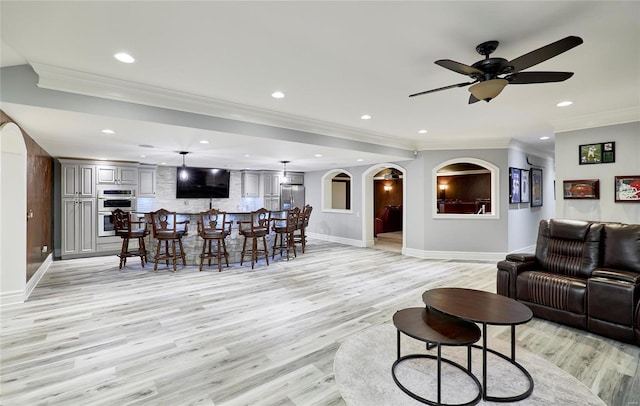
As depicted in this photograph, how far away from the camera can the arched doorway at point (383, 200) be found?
8.38m

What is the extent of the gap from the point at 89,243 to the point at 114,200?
3.72 feet

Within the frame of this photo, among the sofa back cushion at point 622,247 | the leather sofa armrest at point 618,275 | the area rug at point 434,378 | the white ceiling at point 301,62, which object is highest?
the white ceiling at point 301,62

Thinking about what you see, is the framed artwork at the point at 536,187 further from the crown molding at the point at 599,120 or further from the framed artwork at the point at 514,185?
the crown molding at the point at 599,120

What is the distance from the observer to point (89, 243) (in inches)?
277

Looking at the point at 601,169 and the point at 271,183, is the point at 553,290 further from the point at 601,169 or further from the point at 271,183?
the point at 271,183

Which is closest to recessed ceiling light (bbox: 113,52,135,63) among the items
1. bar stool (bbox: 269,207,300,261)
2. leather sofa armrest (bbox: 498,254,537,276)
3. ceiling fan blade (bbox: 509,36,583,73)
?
ceiling fan blade (bbox: 509,36,583,73)

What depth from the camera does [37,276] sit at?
16.3 ft

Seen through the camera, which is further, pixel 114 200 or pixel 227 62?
pixel 114 200

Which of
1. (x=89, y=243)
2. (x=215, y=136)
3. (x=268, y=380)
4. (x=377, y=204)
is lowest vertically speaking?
(x=268, y=380)

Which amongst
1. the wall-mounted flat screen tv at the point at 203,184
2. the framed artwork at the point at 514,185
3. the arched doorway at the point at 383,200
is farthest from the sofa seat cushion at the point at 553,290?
the wall-mounted flat screen tv at the point at 203,184

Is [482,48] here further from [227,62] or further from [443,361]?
[443,361]

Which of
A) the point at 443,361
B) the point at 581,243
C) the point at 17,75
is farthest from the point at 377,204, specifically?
the point at 17,75

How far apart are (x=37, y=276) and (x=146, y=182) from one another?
352 cm

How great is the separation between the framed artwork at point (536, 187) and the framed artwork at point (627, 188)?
3401 mm
